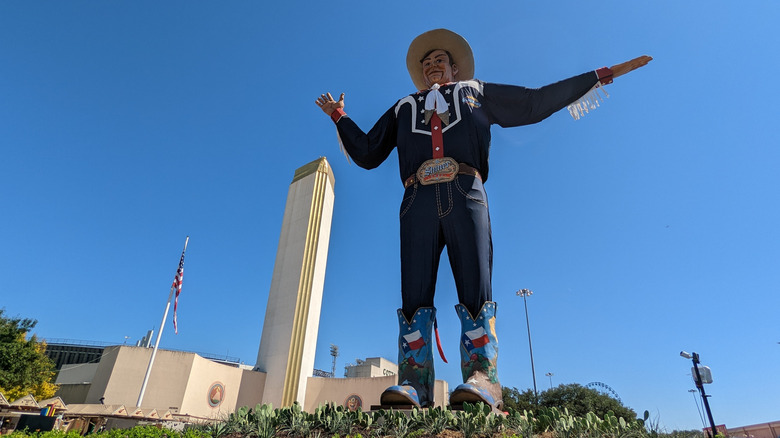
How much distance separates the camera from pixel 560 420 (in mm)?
2494

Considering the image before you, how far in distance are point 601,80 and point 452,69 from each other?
1.84 metres

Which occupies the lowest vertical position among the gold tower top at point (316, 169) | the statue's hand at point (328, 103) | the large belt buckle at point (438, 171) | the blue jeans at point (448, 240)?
the blue jeans at point (448, 240)

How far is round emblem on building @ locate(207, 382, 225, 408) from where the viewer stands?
2131cm

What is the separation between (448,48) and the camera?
5.85m

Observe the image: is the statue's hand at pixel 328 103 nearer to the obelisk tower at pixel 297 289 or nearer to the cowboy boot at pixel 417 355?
the cowboy boot at pixel 417 355

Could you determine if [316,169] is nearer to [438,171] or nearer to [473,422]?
[438,171]

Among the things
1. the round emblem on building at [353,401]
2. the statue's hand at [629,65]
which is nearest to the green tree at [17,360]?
the round emblem on building at [353,401]

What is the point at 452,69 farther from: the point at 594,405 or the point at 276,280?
the point at 594,405

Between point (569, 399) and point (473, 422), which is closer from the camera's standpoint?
point (473, 422)

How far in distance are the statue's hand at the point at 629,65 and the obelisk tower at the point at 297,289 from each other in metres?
20.6

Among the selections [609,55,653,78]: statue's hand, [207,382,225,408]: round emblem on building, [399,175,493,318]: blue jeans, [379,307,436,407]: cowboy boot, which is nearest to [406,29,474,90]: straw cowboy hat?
[609,55,653,78]: statue's hand

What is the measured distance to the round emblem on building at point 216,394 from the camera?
21312mm

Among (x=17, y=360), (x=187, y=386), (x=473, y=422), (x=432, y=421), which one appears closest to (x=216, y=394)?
(x=187, y=386)

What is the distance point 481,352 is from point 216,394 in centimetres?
2114
